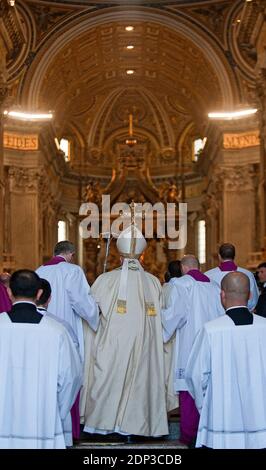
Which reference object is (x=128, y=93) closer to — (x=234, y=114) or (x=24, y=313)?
(x=234, y=114)

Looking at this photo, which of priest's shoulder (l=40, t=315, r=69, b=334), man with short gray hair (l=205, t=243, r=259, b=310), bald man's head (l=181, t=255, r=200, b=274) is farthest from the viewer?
man with short gray hair (l=205, t=243, r=259, b=310)

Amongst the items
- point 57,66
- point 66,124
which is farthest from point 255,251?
point 66,124

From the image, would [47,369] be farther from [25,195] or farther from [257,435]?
[25,195]

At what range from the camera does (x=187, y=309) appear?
781cm

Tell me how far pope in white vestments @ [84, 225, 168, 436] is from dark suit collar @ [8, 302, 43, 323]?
7.37 ft

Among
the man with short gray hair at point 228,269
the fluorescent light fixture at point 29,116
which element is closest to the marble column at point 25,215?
the fluorescent light fixture at point 29,116

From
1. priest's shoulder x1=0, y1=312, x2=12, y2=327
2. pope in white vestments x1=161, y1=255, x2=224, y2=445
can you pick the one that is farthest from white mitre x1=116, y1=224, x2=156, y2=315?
priest's shoulder x1=0, y1=312, x2=12, y2=327

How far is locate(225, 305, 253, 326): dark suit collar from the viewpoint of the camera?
534 centimetres

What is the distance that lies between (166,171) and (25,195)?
1021cm

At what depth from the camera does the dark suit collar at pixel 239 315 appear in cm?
534

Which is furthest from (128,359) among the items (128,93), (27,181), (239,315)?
(128,93)

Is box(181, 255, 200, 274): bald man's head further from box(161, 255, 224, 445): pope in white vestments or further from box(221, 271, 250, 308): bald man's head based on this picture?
box(221, 271, 250, 308): bald man's head

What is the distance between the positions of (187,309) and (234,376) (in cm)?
242

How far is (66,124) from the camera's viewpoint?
108ft
